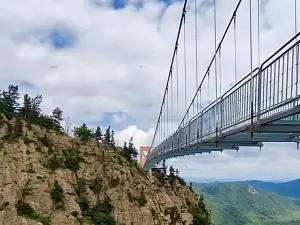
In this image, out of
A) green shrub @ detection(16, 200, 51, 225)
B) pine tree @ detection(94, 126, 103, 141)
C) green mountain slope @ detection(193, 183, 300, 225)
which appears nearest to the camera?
green shrub @ detection(16, 200, 51, 225)

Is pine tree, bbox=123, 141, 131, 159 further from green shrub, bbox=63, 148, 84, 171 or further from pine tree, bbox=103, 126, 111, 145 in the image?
green shrub, bbox=63, 148, 84, 171

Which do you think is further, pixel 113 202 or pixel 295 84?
pixel 113 202

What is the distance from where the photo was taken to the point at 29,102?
49.4 m

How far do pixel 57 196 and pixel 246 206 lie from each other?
374 feet

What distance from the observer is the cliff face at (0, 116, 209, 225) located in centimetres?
3481

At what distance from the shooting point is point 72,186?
40.2 metres

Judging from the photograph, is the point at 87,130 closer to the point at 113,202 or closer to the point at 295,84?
the point at 113,202

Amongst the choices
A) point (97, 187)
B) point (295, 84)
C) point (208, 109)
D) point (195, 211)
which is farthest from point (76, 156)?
point (295, 84)

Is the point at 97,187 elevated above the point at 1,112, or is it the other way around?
the point at 1,112

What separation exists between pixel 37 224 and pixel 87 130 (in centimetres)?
1914

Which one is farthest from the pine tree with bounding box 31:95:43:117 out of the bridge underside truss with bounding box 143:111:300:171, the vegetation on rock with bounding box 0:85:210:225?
the bridge underside truss with bounding box 143:111:300:171

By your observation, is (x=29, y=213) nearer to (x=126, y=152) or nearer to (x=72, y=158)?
(x=72, y=158)

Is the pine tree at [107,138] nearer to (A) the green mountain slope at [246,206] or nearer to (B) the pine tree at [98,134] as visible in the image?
(B) the pine tree at [98,134]

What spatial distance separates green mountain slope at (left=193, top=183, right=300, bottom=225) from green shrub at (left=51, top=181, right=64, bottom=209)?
234 ft
